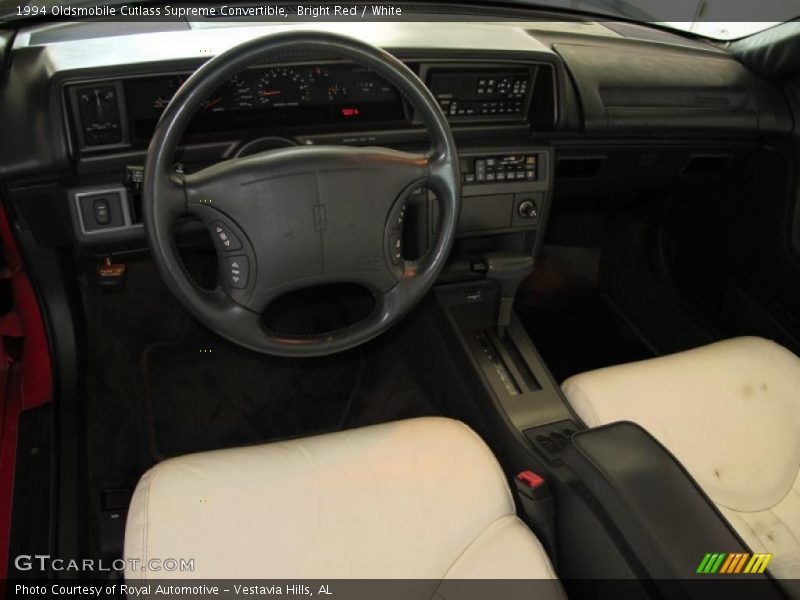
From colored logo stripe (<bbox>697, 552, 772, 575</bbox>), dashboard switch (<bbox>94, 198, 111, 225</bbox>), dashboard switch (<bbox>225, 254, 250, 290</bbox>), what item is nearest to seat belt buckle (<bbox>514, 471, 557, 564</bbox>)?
colored logo stripe (<bbox>697, 552, 772, 575</bbox>)

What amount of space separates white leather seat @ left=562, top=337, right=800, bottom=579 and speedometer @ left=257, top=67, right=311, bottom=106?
810 mm

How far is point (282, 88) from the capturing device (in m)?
1.36

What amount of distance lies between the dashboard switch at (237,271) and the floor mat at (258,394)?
0.88 meters

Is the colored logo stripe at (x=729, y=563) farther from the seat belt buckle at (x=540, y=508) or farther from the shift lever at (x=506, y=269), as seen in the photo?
the shift lever at (x=506, y=269)

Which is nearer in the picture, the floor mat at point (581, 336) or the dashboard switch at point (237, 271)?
the dashboard switch at point (237, 271)

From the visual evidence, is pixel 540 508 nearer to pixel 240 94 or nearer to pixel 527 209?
pixel 527 209

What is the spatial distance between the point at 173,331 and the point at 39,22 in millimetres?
865

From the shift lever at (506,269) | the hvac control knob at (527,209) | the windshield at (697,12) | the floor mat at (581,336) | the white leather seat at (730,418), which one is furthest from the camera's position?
the floor mat at (581,336)

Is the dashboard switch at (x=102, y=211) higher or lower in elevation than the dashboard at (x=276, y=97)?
lower

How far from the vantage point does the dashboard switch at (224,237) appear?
1.04 meters

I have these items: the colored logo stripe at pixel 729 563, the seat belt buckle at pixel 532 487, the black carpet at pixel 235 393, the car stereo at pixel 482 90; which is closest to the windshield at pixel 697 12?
the car stereo at pixel 482 90

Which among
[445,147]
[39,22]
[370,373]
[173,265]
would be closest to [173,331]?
[370,373]

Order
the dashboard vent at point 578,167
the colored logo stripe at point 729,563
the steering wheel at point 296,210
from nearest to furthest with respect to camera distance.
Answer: the colored logo stripe at point 729,563 < the steering wheel at point 296,210 < the dashboard vent at point 578,167

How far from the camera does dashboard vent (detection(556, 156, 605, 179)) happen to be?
70.4 inches
